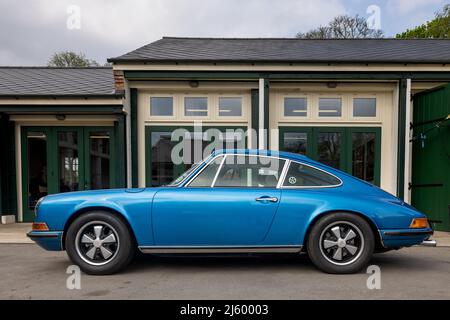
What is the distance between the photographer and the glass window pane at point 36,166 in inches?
324

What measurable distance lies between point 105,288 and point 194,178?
57.6 inches

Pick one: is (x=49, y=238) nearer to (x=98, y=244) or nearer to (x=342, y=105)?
(x=98, y=244)

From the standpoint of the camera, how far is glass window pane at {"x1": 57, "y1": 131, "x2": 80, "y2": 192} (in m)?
8.23

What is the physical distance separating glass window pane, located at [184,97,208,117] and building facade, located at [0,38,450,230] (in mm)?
25

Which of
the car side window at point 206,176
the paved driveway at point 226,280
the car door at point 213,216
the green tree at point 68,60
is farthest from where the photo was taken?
the green tree at point 68,60

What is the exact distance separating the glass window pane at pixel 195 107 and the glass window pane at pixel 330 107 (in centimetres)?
290

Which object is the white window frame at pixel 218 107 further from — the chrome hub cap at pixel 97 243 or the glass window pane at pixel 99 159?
the chrome hub cap at pixel 97 243

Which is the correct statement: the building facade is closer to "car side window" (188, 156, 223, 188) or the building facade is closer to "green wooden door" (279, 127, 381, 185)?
"green wooden door" (279, 127, 381, 185)

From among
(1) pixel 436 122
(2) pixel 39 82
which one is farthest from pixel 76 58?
(1) pixel 436 122

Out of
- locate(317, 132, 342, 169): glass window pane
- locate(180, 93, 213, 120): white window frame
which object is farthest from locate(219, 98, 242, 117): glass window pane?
locate(317, 132, 342, 169): glass window pane

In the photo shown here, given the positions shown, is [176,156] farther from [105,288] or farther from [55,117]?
[105,288]

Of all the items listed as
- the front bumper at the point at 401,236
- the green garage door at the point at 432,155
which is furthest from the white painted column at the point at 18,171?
the green garage door at the point at 432,155

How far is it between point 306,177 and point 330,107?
194 inches
